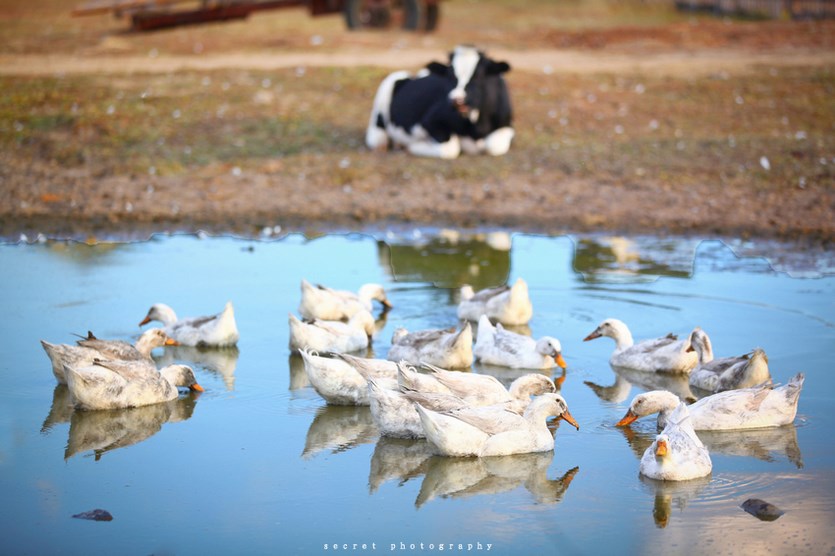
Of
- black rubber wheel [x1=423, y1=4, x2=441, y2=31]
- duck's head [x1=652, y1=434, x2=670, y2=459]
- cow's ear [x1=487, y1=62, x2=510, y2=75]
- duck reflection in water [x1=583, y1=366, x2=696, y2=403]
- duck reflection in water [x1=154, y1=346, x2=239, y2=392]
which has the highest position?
cow's ear [x1=487, y1=62, x2=510, y2=75]

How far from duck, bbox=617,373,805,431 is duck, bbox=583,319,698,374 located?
1240 millimetres

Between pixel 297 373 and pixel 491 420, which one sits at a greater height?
pixel 491 420

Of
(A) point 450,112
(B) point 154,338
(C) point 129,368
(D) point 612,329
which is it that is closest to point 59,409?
(C) point 129,368

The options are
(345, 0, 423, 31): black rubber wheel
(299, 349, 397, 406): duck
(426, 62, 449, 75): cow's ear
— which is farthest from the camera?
(345, 0, 423, 31): black rubber wheel

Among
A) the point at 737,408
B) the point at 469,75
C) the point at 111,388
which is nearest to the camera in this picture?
the point at 737,408

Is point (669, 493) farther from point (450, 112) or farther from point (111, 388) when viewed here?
point (450, 112)

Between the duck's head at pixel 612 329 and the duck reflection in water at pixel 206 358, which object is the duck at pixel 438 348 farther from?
the duck reflection in water at pixel 206 358

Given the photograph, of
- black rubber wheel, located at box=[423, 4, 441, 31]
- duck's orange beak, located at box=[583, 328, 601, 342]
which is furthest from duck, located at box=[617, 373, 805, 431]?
black rubber wheel, located at box=[423, 4, 441, 31]

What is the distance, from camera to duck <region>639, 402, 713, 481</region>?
7.59 meters

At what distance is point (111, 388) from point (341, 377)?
1.65 metres

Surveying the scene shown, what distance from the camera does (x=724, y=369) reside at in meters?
9.53

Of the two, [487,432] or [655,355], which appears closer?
[487,432]

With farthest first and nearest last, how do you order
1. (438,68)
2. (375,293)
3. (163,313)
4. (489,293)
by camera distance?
(438,68), (375,293), (489,293), (163,313)

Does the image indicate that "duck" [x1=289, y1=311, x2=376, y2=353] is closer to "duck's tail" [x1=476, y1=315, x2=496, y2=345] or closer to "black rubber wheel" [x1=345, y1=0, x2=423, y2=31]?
"duck's tail" [x1=476, y1=315, x2=496, y2=345]
